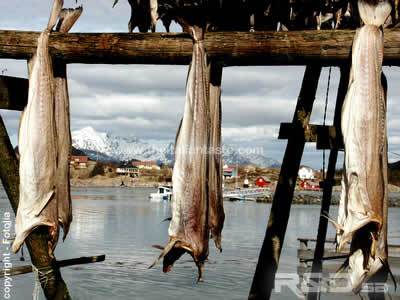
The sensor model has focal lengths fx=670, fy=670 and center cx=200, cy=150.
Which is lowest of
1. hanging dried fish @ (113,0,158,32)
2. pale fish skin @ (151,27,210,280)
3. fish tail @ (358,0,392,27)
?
pale fish skin @ (151,27,210,280)

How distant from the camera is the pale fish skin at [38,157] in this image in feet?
12.8

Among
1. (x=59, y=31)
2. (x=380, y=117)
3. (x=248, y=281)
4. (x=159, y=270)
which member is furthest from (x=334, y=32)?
(x=159, y=270)

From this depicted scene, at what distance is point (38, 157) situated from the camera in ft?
13.0

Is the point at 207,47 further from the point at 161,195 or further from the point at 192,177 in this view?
the point at 161,195

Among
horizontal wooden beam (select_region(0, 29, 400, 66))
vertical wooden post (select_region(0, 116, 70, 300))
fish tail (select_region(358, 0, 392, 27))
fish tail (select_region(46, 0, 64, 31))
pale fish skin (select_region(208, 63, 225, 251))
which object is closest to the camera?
fish tail (select_region(358, 0, 392, 27))

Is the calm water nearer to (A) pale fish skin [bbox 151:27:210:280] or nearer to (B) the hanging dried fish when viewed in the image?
(B) the hanging dried fish

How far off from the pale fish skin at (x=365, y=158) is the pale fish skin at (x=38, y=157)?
5.54 feet

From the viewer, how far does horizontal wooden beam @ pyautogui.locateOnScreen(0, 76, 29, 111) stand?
442 centimetres

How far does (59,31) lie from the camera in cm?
425

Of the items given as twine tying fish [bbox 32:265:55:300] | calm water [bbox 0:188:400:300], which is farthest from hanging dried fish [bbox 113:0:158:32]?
calm water [bbox 0:188:400:300]

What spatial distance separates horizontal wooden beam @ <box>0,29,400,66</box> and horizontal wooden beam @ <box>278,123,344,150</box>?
93.4 inches

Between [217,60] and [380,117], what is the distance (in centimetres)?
102

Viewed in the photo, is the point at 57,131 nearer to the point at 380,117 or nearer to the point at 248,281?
the point at 380,117

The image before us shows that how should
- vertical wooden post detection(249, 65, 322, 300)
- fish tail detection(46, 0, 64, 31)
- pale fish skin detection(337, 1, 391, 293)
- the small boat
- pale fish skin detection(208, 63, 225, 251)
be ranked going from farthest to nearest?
the small boat, vertical wooden post detection(249, 65, 322, 300), fish tail detection(46, 0, 64, 31), pale fish skin detection(208, 63, 225, 251), pale fish skin detection(337, 1, 391, 293)
